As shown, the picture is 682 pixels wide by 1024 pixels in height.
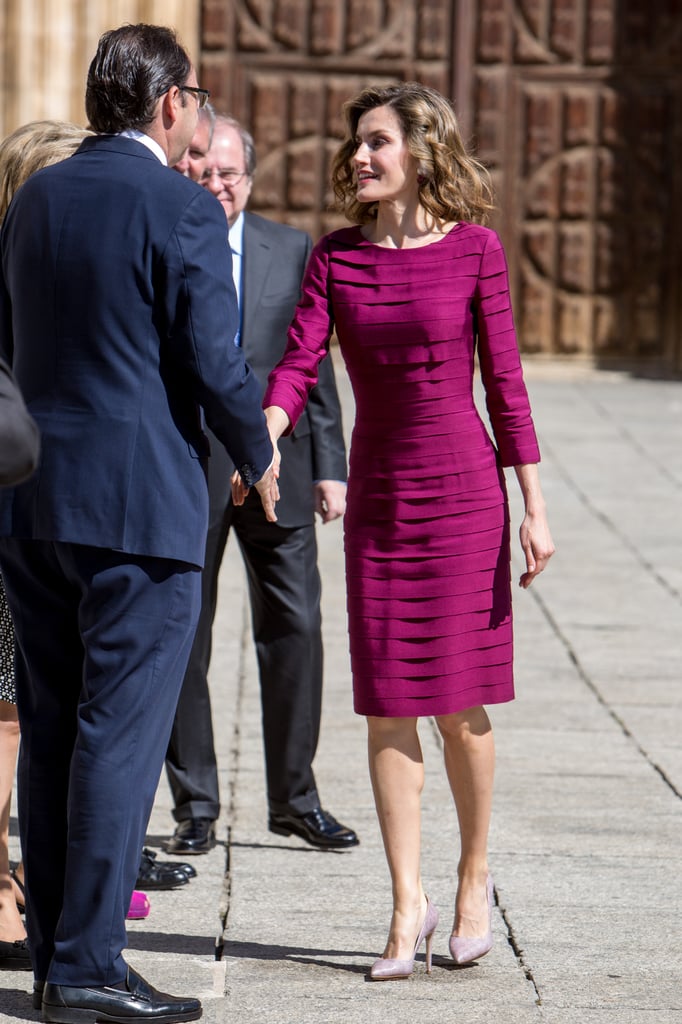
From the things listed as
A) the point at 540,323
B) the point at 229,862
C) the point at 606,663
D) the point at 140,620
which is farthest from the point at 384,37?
the point at 140,620

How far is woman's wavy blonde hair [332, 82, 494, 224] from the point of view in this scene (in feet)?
11.8

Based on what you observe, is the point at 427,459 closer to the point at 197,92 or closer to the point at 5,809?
the point at 197,92

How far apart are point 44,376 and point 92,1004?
115cm

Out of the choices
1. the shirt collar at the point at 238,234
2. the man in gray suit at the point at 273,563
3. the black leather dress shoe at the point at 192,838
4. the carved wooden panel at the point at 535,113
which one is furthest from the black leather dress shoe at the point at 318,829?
the carved wooden panel at the point at 535,113

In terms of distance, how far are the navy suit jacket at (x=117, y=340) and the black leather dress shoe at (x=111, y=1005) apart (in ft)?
2.67

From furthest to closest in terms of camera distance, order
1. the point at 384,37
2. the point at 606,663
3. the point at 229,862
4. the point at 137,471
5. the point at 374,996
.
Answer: the point at 384,37, the point at 606,663, the point at 229,862, the point at 374,996, the point at 137,471

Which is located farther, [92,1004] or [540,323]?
[540,323]

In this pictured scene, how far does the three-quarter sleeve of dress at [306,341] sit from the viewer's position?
366cm

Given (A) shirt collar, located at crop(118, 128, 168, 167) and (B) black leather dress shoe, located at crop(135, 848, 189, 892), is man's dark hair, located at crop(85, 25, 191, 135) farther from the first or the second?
(B) black leather dress shoe, located at crop(135, 848, 189, 892)

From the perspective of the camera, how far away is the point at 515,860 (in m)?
4.41

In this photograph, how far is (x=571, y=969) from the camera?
12.0ft

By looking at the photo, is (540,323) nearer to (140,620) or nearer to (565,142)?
(565,142)

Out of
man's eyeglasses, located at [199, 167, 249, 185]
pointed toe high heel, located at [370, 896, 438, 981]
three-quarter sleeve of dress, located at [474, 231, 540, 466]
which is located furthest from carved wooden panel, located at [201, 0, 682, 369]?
pointed toe high heel, located at [370, 896, 438, 981]

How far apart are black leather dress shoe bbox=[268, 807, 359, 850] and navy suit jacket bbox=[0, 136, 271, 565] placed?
1550mm
